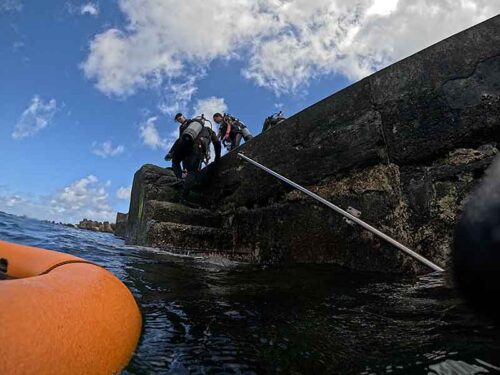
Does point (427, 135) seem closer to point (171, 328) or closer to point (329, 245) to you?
point (329, 245)

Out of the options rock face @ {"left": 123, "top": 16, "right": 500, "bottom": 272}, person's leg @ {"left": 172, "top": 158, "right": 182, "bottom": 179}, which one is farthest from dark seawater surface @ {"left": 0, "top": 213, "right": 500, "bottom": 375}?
person's leg @ {"left": 172, "top": 158, "right": 182, "bottom": 179}

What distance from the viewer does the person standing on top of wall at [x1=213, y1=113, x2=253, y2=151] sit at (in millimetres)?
8914

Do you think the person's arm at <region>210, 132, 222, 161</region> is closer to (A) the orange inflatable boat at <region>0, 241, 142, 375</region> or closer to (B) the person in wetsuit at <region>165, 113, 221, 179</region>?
(B) the person in wetsuit at <region>165, 113, 221, 179</region>

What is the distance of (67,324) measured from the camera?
4.26ft

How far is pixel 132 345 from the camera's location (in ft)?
5.19

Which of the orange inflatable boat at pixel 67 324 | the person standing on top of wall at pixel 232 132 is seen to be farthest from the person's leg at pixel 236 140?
the orange inflatable boat at pixel 67 324

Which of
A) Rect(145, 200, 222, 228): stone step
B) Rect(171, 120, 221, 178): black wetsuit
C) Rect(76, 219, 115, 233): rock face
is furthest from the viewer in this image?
Rect(76, 219, 115, 233): rock face

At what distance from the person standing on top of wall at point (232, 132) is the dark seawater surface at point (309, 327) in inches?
231

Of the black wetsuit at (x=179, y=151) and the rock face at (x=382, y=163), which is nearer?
the rock face at (x=382, y=163)

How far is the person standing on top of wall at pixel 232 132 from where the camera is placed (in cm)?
891

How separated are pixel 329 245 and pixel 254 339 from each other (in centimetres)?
240

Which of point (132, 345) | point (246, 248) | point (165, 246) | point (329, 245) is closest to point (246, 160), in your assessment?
point (246, 248)

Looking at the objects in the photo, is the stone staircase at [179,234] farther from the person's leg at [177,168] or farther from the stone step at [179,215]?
the person's leg at [177,168]

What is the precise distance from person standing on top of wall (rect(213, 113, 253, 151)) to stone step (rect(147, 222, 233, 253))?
365 cm
